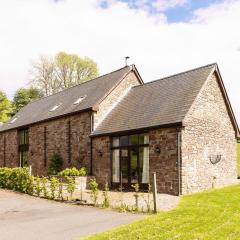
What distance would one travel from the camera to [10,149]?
37.2 meters

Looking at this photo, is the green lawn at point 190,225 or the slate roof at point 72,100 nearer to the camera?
the green lawn at point 190,225

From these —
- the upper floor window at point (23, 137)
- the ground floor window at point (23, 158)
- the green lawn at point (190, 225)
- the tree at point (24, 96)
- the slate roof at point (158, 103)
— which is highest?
the tree at point (24, 96)

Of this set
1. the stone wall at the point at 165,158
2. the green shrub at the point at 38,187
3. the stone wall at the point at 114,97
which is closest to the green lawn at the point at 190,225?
the stone wall at the point at 165,158

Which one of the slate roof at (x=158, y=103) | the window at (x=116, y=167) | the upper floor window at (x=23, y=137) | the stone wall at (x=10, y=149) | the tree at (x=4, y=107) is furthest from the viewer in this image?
the tree at (x=4, y=107)

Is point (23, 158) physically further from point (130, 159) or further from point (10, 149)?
point (130, 159)

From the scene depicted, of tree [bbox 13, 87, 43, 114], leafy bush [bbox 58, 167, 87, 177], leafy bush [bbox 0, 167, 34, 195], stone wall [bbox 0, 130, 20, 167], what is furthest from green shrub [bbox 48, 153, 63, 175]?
tree [bbox 13, 87, 43, 114]

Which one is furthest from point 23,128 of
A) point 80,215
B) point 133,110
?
point 80,215

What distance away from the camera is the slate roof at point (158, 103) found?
20.8 m

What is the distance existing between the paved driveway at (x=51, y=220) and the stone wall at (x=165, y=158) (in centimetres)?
580

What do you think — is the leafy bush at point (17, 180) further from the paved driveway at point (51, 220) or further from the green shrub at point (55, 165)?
the green shrub at point (55, 165)

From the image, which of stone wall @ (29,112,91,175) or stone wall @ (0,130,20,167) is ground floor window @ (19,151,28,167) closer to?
Answer: stone wall @ (0,130,20,167)

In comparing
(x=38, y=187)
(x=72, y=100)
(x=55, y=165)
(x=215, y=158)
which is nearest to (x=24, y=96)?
(x=72, y=100)

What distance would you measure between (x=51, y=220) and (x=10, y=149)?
85.6 ft

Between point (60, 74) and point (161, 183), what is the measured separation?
150ft
